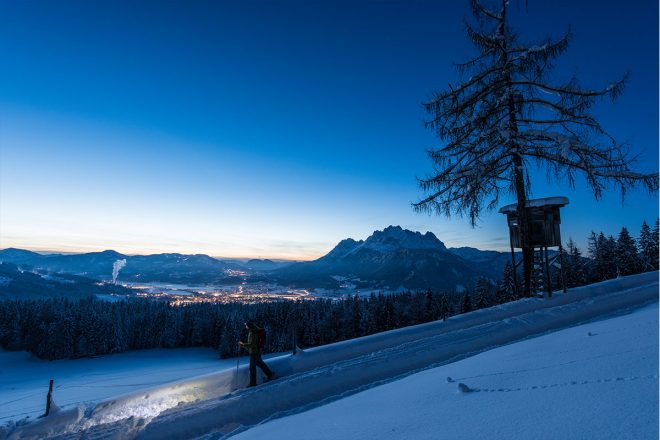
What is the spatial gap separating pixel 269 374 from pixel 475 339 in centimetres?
540

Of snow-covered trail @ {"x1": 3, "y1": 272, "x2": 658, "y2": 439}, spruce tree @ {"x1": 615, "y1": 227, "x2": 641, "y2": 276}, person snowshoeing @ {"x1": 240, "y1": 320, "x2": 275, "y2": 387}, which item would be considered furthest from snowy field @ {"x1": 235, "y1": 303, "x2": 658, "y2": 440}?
spruce tree @ {"x1": 615, "y1": 227, "x2": 641, "y2": 276}

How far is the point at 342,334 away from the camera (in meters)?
72.2

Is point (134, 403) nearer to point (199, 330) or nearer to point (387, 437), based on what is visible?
point (387, 437)

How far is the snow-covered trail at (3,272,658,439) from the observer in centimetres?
701

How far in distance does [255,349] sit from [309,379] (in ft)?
6.16

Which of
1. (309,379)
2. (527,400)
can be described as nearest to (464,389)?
(527,400)

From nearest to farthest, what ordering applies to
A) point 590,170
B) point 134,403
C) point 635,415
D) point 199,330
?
point 635,415 → point 134,403 → point 590,170 → point 199,330

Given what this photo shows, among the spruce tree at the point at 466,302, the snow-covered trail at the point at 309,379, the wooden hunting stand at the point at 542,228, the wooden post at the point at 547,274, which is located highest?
the wooden hunting stand at the point at 542,228

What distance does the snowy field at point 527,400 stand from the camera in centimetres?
275

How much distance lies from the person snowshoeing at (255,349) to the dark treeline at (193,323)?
55261mm

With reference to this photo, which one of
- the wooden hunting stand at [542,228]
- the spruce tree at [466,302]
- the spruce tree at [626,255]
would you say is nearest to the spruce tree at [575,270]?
the spruce tree at [626,255]

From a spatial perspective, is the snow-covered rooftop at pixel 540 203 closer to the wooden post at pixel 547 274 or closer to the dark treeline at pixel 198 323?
the wooden post at pixel 547 274

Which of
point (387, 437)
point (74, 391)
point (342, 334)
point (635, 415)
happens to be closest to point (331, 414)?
point (387, 437)

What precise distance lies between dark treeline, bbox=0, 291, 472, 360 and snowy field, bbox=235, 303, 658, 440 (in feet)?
189
